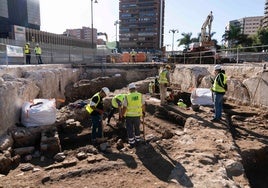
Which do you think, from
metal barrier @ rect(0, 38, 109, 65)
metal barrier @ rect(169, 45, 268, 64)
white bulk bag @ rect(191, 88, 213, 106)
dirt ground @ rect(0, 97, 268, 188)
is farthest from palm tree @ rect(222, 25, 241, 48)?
dirt ground @ rect(0, 97, 268, 188)

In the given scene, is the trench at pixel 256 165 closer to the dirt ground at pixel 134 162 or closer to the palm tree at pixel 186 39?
the dirt ground at pixel 134 162

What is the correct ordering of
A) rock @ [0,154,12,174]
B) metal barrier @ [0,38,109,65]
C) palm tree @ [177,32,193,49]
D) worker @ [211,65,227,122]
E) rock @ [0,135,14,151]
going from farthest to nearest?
palm tree @ [177,32,193,49] < metal barrier @ [0,38,109,65] < worker @ [211,65,227,122] < rock @ [0,135,14,151] < rock @ [0,154,12,174]

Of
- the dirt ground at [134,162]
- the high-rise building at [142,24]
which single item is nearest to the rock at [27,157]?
the dirt ground at [134,162]

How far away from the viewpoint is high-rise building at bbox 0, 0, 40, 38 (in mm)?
46097

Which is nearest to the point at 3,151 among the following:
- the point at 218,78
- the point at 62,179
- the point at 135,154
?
the point at 62,179

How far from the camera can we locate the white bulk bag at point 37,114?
7418 millimetres

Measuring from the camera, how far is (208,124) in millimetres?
7516

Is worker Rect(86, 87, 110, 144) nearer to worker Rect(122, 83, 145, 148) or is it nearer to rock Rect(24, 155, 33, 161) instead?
worker Rect(122, 83, 145, 148)

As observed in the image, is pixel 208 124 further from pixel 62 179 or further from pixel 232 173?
pixel 62 179

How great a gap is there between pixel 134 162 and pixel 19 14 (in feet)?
180

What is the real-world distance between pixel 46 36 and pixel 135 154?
1691 inches

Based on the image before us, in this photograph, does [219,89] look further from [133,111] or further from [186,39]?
[186,39]

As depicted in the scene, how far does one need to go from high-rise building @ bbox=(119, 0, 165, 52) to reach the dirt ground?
3442 inches

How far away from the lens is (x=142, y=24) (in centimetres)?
9612
